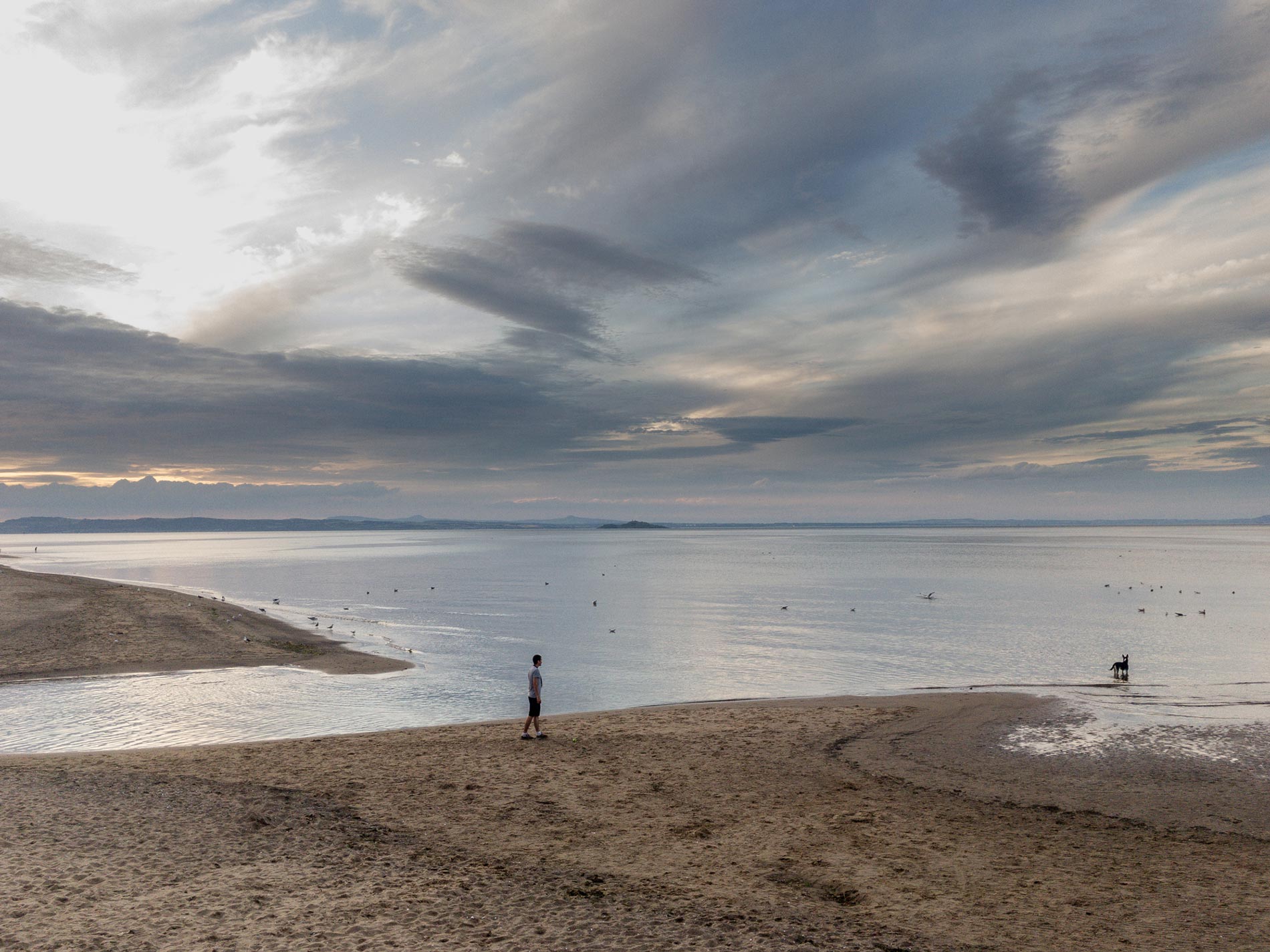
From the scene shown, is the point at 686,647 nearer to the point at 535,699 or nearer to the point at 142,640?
the point at 535,699

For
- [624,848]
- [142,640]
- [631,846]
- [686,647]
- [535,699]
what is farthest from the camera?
[686,647]

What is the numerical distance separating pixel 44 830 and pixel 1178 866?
817 inches

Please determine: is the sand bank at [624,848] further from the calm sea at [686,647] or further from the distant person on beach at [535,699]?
the calm sea at [686,647]

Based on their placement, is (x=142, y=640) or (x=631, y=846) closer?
(x=631, y=846)

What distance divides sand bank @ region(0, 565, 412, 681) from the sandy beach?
1728cm

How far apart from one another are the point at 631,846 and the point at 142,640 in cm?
3849

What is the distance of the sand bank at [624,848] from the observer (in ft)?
34.1

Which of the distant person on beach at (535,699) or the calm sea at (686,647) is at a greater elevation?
the distant person on beach at (535,699)

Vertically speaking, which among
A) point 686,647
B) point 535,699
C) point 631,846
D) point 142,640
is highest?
point 535,699

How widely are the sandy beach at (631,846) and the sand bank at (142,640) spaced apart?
17.3 metres

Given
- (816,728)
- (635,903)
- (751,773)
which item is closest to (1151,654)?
(816,728)

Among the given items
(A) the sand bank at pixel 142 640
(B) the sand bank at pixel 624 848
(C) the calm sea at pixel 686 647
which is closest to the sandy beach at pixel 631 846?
(B) the sand bank at pixel 624 848

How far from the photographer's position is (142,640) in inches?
1609

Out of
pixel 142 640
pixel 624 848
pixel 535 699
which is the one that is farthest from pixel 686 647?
pixel 624 848
